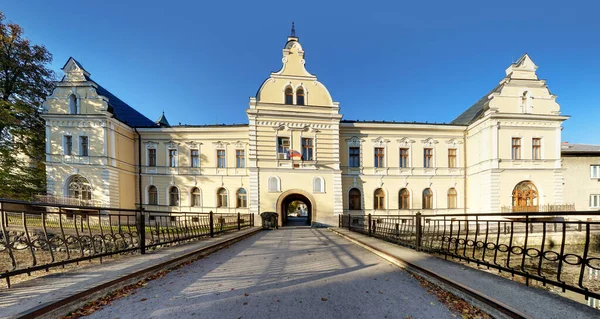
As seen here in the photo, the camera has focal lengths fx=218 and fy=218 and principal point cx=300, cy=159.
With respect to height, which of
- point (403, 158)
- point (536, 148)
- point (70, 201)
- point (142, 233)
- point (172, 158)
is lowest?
point (70, 201)

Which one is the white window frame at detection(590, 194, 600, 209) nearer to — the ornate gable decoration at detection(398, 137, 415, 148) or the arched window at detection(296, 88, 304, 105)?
the ornate gable decoration at detection(398, 137, 415, 148)

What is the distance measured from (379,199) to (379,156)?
146 inches

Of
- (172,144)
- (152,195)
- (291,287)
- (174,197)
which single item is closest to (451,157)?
(291,287)

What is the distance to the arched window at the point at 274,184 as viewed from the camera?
17062 mm

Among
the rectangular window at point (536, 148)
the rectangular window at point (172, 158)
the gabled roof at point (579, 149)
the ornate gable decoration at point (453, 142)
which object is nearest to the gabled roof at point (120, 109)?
the rectangular window at point (172, 158)

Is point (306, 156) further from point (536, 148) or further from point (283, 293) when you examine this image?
point (536, 148)

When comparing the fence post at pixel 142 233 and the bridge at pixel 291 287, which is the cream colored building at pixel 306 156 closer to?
the fence post at pixel 142 233

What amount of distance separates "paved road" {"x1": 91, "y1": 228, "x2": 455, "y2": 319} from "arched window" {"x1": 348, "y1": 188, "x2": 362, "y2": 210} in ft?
43.5

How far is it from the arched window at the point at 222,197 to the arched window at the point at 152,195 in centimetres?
523

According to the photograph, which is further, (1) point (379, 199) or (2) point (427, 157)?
(2) point (427, 157)

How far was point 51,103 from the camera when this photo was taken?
1638 cm

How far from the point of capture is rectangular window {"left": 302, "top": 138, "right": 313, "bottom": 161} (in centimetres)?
1770

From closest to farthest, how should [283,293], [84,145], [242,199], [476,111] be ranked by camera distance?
[283,293], [84,145], [242,199], [476,111]

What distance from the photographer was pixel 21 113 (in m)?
16.9
